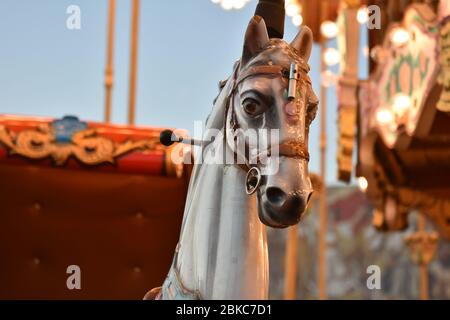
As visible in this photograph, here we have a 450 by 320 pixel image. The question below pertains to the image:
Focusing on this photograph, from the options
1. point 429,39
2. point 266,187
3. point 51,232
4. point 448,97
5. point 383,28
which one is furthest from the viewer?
point 383,28

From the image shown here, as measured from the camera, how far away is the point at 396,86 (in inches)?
252

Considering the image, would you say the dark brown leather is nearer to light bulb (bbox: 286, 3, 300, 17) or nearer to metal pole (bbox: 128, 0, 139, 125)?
metal pole (bbox: 128, 0, 139, 125)

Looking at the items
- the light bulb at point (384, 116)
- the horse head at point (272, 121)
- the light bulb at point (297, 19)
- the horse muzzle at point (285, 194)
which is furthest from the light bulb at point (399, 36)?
the horse muzzle at point (285, 194)

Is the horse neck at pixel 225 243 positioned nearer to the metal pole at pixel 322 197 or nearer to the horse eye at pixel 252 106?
the horse eye at pixel 252 106

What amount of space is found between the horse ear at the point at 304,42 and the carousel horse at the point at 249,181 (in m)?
0.01

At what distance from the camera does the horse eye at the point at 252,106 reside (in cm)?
170

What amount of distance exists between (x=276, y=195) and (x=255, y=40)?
40cm

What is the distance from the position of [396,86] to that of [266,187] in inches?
198

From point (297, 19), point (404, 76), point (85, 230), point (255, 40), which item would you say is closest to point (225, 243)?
point (255, 40)

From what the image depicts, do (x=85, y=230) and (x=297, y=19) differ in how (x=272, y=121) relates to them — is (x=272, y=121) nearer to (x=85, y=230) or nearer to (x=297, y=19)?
(x=85, y=230)

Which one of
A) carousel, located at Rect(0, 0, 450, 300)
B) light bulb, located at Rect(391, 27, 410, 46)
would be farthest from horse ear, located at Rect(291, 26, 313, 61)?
light bulb, located at Rect(391, 27, 410, 46)
